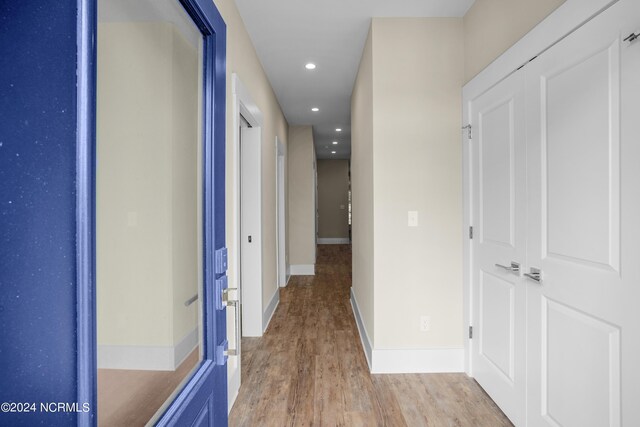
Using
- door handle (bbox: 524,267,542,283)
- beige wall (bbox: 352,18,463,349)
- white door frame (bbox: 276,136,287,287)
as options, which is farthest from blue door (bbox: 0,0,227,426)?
white door frame (bbox: 276,136,287,287)

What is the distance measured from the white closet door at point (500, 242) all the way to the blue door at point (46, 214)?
75.4 inches

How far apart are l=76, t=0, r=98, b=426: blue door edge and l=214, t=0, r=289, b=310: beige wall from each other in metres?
1.62

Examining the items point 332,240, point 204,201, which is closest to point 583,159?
point 204,201

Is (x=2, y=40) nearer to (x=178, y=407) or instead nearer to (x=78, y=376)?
(x=78, y=376)

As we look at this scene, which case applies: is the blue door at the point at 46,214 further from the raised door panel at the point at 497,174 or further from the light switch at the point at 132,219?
the raised door panel at the point at 497,174

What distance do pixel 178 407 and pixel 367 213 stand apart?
2224 mm

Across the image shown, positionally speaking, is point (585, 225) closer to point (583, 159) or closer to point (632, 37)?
point (583, 159)

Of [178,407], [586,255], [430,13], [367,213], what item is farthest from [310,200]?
[178,407]

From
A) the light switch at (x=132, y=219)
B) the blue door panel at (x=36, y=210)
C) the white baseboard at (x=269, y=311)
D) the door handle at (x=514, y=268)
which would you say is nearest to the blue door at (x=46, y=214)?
the blue door panel at (x=36, y=210)

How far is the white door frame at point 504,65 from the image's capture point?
4.56ft

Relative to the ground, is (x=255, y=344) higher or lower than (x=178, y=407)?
lower

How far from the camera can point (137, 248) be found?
35.5 inches

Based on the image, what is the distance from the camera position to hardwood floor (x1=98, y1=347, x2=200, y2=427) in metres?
0.70

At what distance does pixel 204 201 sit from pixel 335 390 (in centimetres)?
181
